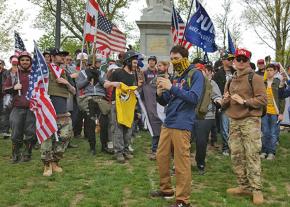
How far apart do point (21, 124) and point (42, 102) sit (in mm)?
1186

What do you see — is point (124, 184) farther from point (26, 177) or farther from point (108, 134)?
point (108, 134)

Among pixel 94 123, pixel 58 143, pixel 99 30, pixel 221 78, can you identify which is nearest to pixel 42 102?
pixel 58 143

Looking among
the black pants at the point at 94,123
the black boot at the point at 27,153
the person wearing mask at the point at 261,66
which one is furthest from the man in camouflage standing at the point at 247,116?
the person wearing mask at the point at 261,66

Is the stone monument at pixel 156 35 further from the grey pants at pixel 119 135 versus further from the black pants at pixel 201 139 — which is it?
the black pants at pixel 201 139

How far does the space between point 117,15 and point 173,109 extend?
33.2 meters

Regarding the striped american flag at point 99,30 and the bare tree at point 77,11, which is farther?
the bare tree at point 77,11

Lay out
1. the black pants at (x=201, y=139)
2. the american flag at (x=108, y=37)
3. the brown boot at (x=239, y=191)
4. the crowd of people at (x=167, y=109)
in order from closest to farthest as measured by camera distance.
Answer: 1. the crowd of people at (x=167, y=109)
2. the brown boot at (x=239, y=191)
3. the black pants at (x=201, y=139)
4. the american flag at (x=108, y=37)

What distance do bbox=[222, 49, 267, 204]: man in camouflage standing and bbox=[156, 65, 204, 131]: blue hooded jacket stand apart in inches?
35.1

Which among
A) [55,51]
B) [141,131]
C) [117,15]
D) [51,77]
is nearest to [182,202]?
[51,77]

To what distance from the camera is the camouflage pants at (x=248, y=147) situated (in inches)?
254

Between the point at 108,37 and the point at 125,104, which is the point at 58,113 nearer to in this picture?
the point at 125,104

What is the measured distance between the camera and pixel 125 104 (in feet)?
29.7

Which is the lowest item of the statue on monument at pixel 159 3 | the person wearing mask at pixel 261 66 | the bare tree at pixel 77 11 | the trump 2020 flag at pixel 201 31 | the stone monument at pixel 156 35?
the person wearing mask at pixel 261 66

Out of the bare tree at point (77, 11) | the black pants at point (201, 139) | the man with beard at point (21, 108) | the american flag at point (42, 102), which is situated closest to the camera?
the american flag at point (42, 102)
